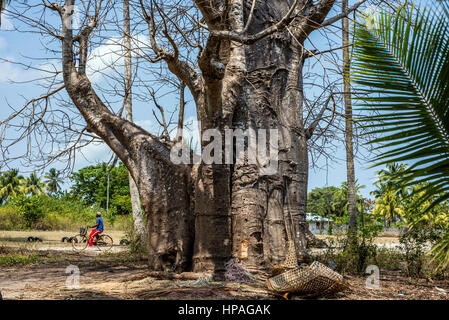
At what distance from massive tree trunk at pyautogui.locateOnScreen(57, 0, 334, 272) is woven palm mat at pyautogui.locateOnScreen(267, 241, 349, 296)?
1.13 m

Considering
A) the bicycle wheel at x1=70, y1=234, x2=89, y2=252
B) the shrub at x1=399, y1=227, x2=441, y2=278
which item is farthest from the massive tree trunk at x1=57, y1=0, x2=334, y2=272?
the bicycle wheel at x1=70, y1=234, x2=89, y2=252

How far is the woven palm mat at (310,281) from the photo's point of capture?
15.8 ft

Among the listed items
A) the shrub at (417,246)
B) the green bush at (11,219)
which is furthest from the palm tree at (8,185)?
the shrub at (417,246)

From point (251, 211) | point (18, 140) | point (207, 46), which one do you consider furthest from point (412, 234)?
point (18, 140)

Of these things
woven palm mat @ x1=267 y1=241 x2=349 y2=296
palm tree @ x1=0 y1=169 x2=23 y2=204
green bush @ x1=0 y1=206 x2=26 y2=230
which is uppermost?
palm tree @ x1=0 y1=169 x2=23 y2=204

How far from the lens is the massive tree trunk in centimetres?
615

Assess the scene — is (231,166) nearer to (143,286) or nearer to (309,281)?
(143,286)

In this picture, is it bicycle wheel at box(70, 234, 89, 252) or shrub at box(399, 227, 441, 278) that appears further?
bicycle wheel at box(70, 234, 89, 252)

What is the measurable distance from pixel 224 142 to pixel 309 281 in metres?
2.32

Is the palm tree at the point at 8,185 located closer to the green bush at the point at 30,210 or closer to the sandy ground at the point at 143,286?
the green bush at the point at 30,210

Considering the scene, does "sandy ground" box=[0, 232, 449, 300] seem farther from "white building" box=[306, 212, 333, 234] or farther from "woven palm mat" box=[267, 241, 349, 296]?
"white building" box=[306, 212, 333, 234]

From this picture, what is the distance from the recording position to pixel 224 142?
6223 mm

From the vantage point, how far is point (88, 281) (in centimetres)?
647

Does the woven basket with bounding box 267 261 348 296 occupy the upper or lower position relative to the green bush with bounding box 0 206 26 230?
lower
